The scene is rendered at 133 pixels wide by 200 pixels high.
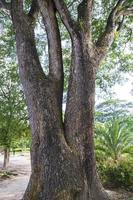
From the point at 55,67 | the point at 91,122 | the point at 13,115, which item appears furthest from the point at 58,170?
the point at 13,115

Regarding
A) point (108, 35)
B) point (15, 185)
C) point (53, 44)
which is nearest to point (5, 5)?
point (53, 44)

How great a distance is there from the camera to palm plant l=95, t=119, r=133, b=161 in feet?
37.8

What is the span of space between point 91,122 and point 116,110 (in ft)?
74.8

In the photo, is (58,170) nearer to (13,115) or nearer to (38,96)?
(38,96)

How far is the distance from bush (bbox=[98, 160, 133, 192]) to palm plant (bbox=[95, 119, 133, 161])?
31.8 inches

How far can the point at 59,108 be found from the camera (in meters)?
7.79

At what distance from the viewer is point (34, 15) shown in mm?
9211

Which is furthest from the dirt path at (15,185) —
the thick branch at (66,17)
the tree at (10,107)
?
the thick branch at (66,17)

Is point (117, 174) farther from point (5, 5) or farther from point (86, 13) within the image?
point (5, 5)

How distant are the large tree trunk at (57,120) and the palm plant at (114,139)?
12.6 ft

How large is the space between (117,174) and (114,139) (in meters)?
1.78

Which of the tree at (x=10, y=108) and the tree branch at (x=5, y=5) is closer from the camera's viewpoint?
the tree branch at (x=5, y=5)

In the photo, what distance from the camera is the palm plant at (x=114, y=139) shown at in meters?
11.5

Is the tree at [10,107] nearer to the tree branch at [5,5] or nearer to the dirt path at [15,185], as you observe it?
the dirt path at [15,185]
